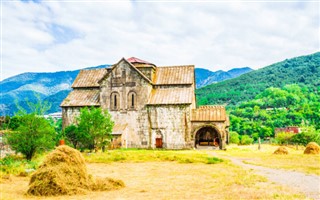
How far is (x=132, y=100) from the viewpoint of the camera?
39594 mm

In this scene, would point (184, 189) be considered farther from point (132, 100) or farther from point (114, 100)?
point (114, 100)

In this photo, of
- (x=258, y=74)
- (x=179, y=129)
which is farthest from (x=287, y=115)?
(x=258, y=74)

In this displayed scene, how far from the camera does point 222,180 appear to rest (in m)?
14.0

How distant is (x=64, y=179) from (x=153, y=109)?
27008mm

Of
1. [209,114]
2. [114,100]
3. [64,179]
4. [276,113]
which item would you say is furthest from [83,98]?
[276,113]

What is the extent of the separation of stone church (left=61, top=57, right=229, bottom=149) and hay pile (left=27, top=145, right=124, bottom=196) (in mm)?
23986

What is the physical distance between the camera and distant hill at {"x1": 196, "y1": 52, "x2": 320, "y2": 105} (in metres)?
128

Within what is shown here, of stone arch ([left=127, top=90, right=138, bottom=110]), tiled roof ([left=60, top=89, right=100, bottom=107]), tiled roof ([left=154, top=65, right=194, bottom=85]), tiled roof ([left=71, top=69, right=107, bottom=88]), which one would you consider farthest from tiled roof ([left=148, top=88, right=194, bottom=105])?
Result: tiled roof ([left=71, top=69, right=107, bottom=88])

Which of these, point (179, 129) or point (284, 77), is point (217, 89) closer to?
point (284, 77)

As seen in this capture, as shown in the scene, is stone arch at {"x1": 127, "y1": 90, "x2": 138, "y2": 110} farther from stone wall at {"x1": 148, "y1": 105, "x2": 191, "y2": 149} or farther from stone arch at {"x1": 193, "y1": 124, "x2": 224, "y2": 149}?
stone arch at {"x1": 193, "y1": 124, "x2": 224, "y2": 149}

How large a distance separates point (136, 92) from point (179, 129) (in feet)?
20.9

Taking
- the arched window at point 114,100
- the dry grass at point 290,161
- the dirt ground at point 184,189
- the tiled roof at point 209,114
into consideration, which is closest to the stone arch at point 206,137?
the tiled roof at point 209,114

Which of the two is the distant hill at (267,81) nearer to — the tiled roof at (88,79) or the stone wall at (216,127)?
the tiled roof at (88,79)

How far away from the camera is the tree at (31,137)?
22953 mm
